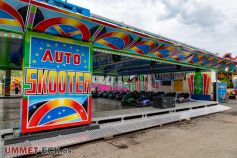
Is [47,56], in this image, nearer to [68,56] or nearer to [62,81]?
[68,56]

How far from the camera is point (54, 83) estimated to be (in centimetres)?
407

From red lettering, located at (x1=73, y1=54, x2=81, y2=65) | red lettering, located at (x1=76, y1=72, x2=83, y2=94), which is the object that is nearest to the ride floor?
red lettering, located at (x1=76, y1=72, x2=83, y2=94)

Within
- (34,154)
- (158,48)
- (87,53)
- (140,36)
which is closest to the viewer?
(34,154)

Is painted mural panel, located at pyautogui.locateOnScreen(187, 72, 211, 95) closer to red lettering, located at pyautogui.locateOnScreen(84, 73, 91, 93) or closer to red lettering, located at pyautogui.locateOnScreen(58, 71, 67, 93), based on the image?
red lettering, located at pyautogui.locateOnScreen(84, 73, 91, 93)

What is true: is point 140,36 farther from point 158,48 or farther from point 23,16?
point 23,16

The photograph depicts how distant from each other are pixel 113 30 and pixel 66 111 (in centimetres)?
244

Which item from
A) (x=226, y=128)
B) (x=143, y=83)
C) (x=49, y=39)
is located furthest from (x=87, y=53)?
(x=143, y=83)

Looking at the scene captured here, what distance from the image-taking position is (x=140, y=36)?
16.8ft

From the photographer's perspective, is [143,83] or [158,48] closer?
[158,48]

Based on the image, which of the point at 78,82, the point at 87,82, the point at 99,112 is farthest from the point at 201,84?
the point at 78,82

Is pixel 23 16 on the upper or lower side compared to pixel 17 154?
upper

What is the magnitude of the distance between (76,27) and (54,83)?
56.6 inches

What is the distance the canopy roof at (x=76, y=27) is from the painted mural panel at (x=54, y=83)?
0.91 ft

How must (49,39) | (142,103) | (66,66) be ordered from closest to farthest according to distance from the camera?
(49,39), (66,66), (142,103)
